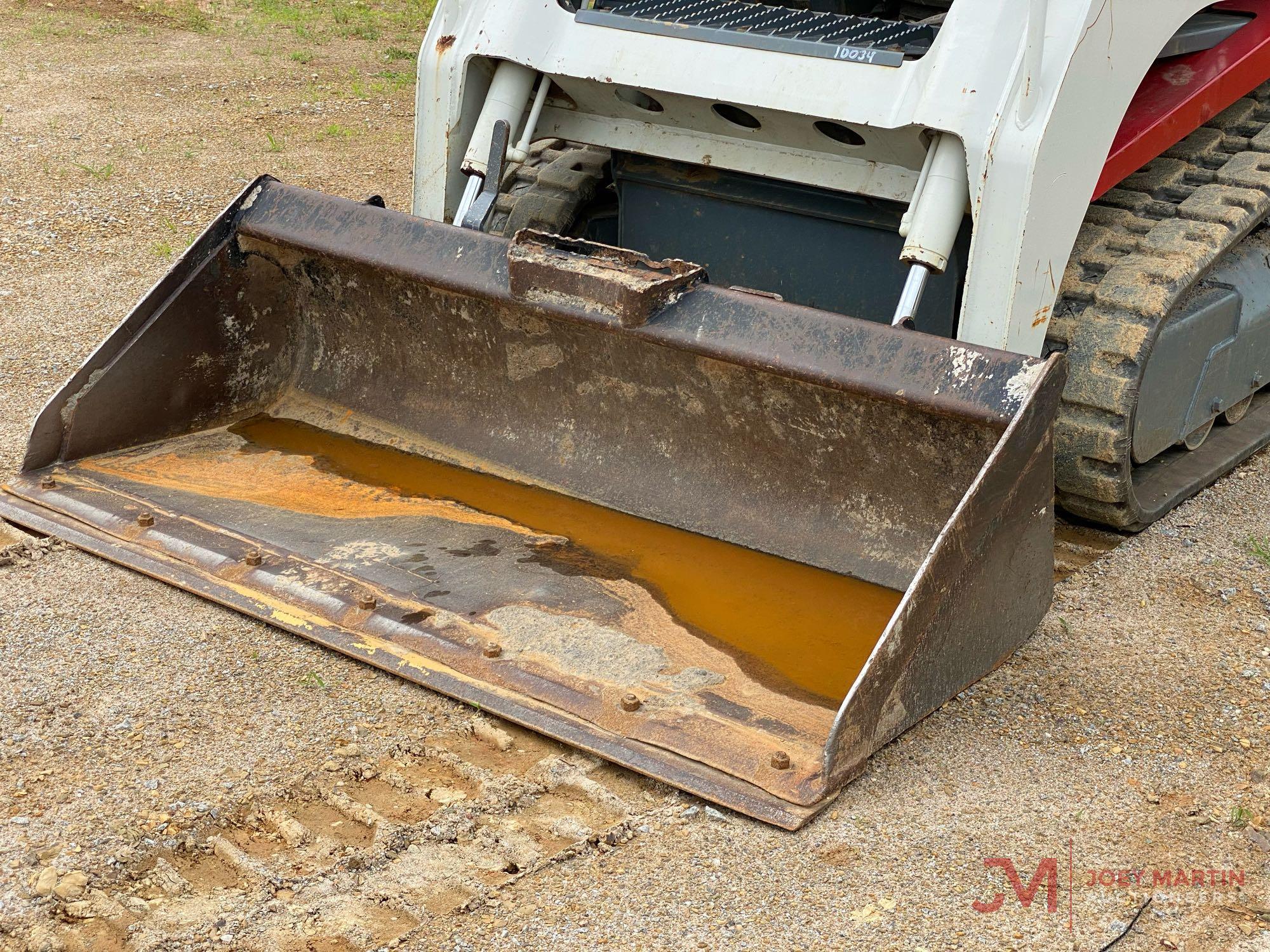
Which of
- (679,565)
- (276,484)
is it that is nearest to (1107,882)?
(679,565)

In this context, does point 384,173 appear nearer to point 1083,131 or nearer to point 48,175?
point 48,175

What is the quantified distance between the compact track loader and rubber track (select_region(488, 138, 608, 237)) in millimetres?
22

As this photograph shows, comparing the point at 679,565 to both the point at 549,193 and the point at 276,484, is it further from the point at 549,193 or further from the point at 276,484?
the point at 549,193

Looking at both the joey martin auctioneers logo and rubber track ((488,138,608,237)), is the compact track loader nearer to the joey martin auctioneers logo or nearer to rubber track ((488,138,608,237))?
rubber track ((488,138,608,237))

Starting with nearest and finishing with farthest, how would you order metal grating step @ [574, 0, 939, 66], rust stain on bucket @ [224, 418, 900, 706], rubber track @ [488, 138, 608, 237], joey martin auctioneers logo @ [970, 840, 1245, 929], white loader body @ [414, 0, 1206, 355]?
joey martin auctioneers logo @ [970, 840, 1245, 929] → rust stain on bucket @ [224, 418, 900, 706] → white loader body @ [414, 0, 1206, 355] → metal grating step @ [574, 0, 939, 66] → rubber track @ [488, 138, 608, 237]

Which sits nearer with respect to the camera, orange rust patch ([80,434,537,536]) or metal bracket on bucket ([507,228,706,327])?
metal bracket on bucket ([507,228,706,327])

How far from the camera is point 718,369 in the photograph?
334 centimetres

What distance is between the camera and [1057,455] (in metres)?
3.53

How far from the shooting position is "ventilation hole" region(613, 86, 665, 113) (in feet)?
11.9

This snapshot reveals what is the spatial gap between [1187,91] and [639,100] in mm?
1410

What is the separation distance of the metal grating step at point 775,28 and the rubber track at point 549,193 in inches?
19.9

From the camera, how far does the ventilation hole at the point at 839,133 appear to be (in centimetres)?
338

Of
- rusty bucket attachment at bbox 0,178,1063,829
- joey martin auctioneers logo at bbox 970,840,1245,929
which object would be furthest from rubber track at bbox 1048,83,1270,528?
joey martin auctioneers logo at bbox 970,840,1245,929

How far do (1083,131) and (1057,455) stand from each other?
0.78 meters
